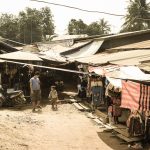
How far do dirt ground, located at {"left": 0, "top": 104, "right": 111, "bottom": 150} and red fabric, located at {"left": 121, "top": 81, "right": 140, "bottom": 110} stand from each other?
5.27 feet

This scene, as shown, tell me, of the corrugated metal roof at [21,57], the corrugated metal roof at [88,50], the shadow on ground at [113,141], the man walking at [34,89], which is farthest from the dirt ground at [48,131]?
the corrugated metal roof at [88,50]

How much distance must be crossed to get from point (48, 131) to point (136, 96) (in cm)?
396

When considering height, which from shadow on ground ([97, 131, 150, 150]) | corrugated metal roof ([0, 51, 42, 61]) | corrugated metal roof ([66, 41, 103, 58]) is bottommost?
shadow on ground ([97, 131, 150, 150])

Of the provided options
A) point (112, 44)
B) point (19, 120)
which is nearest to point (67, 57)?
point (112, 44)

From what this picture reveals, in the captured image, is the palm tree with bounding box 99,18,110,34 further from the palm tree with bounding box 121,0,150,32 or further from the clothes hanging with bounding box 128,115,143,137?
the clothes hanging with bounding box 128,115,143,137

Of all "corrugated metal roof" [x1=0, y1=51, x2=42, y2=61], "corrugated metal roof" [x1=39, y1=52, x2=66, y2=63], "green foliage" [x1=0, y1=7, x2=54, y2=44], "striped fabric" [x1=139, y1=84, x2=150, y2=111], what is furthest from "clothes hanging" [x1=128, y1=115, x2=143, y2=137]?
"green foliage" [x1=0, y1=7, x2=54, y2=44]

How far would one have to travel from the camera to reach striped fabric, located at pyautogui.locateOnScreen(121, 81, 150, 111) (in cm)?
920

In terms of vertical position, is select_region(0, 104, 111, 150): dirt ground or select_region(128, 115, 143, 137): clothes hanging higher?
select_region(128, 115, 143, 137): clothes hanging

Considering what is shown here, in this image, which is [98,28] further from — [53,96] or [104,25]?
[53,96]

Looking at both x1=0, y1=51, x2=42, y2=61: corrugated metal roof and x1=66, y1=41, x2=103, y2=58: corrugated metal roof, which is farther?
x1=66, y1=41, x2=103, y2=58: corrugated metal roof

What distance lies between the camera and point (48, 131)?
1203 centimetres

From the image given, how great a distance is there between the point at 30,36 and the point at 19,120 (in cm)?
4653

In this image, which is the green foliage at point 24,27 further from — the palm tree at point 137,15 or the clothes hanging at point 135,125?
the clothes hanging at point 135,125

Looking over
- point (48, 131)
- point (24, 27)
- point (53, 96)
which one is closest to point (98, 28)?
point (24, 27)
